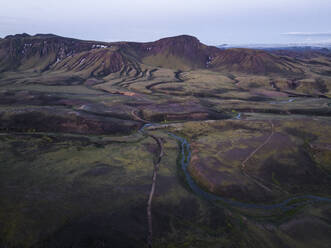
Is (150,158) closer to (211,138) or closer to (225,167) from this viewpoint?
(225,167)

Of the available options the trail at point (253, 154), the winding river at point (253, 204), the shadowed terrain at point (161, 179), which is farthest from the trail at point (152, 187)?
the trail at point (253, 154)

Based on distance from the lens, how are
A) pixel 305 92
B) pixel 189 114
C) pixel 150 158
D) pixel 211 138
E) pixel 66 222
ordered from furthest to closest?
1. pixel 305 92
2. pixel 189 114
3. pixel 211 138
4. pixel 150 158
5. pixel 66 222

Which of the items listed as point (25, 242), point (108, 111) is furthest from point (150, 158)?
point (108, 111)

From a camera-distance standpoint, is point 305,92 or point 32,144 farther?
point 305,92

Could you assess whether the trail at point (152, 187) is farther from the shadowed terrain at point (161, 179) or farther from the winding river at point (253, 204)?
the winding river at point (253, 204)

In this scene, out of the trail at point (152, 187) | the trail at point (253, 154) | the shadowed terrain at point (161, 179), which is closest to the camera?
the trail at point (152, 187)

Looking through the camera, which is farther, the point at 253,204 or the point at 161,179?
the point at 161,179

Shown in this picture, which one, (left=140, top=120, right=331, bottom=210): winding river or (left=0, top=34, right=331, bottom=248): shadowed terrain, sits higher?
(left=0, top=34, right=331, bottom=248): shadowed terrain

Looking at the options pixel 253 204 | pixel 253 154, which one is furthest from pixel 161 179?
pixel 253 154

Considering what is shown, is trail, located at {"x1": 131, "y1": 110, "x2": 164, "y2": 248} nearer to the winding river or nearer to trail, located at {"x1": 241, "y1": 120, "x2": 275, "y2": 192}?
the winding river

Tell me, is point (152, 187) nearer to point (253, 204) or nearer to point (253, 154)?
point (253, 204)

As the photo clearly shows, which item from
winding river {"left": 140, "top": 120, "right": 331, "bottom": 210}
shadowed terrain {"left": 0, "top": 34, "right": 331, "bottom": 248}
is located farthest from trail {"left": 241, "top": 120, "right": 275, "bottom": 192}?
winding river {"left": 140, "top": 120, "right": 331, "bottom": 210}
